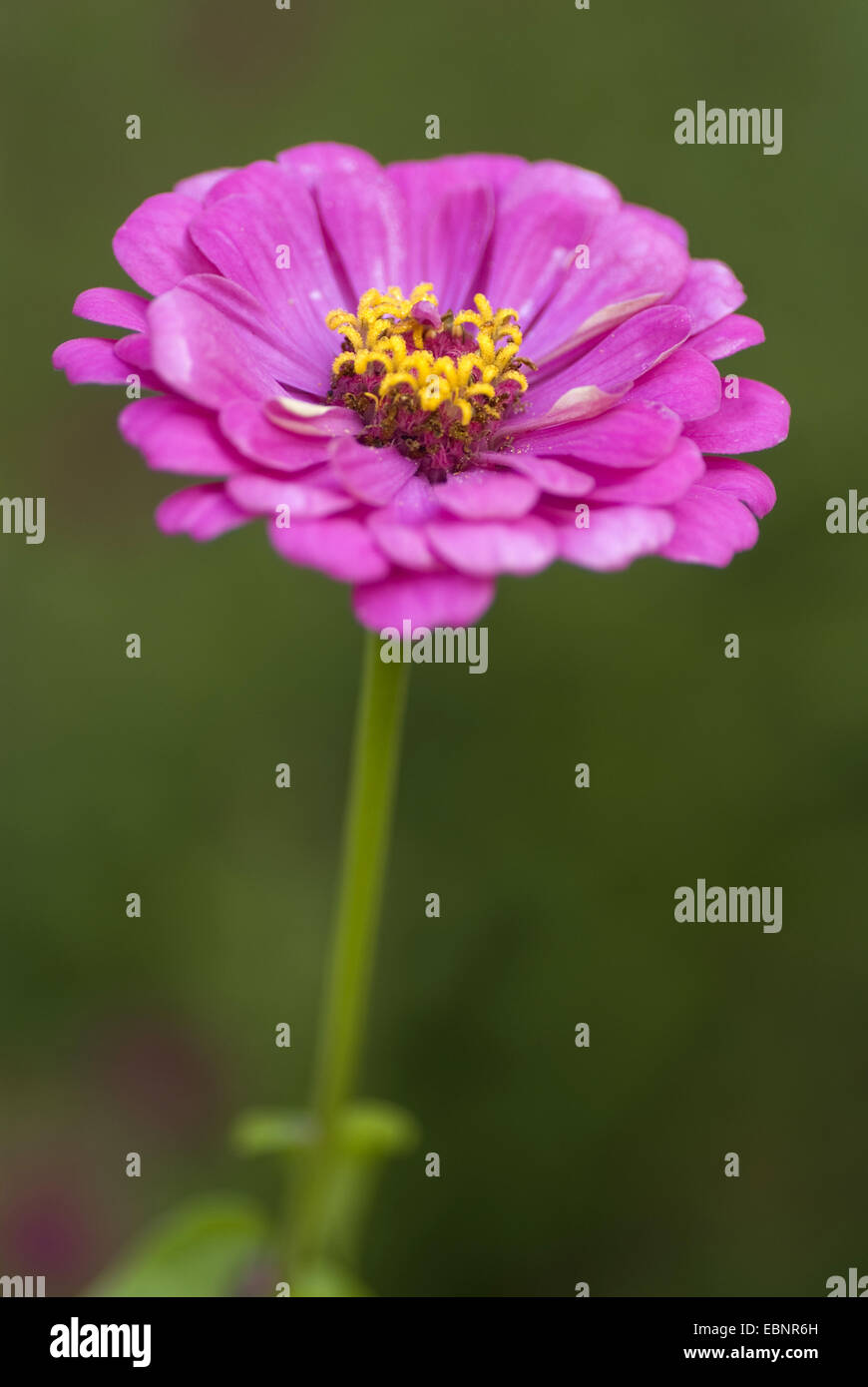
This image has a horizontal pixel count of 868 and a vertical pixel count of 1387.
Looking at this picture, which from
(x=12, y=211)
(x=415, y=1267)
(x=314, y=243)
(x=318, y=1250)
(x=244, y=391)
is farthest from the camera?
(x=12, y=211)

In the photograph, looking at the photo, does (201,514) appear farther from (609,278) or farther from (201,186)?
(609,278)

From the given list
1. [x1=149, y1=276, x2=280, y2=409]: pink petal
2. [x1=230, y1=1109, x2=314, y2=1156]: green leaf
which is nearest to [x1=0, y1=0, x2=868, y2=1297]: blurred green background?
[x1=230, y1=1109, x2=314, y2=1156]: green leaf

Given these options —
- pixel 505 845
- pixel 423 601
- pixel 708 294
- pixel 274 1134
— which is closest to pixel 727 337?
pixel 708 294

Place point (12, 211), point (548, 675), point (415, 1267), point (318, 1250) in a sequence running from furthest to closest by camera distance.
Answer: point (12, 211) < point (548, 675) < point (415, 1267) < point (318, 1250)

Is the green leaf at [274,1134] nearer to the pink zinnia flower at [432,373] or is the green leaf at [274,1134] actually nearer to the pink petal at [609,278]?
the pink zinnia flower at [432,373]

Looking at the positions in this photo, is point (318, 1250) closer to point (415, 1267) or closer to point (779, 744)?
point (415, 1267)

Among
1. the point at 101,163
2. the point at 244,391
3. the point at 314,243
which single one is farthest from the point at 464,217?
the point at 101,163

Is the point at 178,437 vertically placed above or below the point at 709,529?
above
